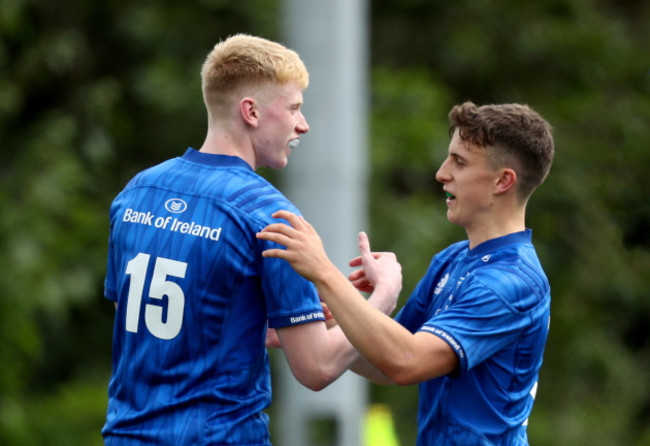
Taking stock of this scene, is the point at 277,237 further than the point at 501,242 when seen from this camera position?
No

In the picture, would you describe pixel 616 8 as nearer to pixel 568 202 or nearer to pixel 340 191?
pixel 568 202

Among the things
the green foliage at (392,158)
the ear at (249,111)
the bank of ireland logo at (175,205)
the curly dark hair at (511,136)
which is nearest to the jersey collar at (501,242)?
the curly dark hair at (511,136)

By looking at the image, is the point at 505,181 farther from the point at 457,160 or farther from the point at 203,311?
the point at 203,311

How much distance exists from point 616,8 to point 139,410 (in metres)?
10.1

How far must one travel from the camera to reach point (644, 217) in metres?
9.19

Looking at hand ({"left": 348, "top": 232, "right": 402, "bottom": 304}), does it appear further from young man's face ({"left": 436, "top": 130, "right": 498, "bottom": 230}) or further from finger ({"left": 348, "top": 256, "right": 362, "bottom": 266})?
young man's face ({"left": 436, "top": 130, "right": 498, "bottom": 230})

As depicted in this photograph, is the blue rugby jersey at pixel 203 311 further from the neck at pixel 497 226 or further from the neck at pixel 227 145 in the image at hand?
the neck at pixel 497 226

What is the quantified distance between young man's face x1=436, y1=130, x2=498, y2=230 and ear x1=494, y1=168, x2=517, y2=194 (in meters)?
0.01

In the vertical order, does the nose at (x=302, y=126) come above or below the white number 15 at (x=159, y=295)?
above

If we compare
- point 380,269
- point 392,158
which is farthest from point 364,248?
point 392,158

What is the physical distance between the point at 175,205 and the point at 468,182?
0.93 meters

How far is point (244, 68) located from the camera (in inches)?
115

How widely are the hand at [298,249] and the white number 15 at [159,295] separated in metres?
0.31

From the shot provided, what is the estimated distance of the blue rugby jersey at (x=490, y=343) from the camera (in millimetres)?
2824
